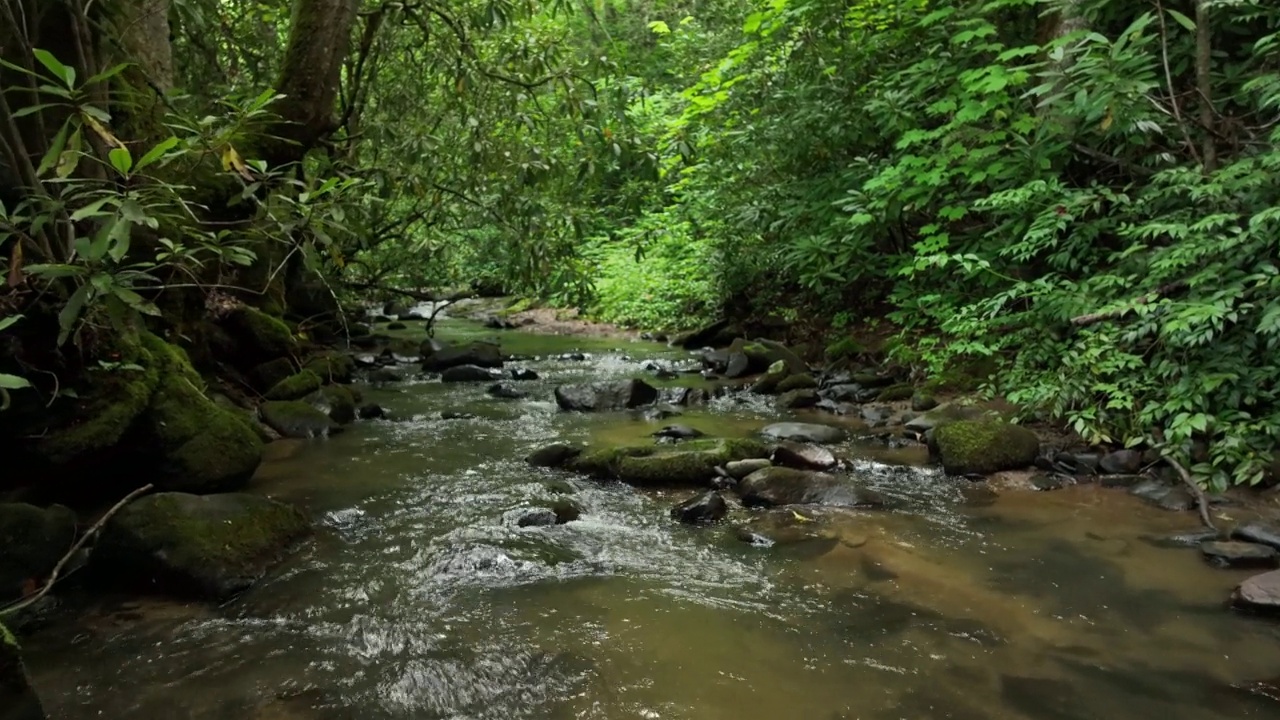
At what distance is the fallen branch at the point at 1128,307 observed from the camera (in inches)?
215

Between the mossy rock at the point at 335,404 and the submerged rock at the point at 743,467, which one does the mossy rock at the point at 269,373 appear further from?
the submerged rock at the point at 743,467

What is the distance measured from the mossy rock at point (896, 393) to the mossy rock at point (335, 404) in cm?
550

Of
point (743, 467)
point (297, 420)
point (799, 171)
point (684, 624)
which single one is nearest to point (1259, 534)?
point (743, 467)

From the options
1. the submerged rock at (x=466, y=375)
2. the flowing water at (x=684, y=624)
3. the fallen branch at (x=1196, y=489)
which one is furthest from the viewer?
the submerged rock at (x=466, y=375)

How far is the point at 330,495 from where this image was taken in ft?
17.5

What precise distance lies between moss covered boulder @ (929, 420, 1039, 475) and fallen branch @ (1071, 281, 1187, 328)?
954 mm

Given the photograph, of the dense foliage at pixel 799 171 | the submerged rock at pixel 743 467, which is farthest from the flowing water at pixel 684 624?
the dense foliage at pixel 799 171

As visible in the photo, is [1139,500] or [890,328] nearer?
[1139,500]

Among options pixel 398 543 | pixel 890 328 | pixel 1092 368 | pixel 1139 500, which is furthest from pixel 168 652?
pixel 890 328

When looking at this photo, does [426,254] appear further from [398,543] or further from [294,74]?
[398,543]

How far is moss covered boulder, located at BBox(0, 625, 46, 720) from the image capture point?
2.41 m

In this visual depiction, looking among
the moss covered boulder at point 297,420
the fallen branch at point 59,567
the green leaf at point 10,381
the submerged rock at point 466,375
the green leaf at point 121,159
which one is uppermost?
the green leaf at point 121,159

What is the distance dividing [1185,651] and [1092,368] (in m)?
3.04

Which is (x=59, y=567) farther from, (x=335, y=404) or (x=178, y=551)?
(x=335, y=404)
